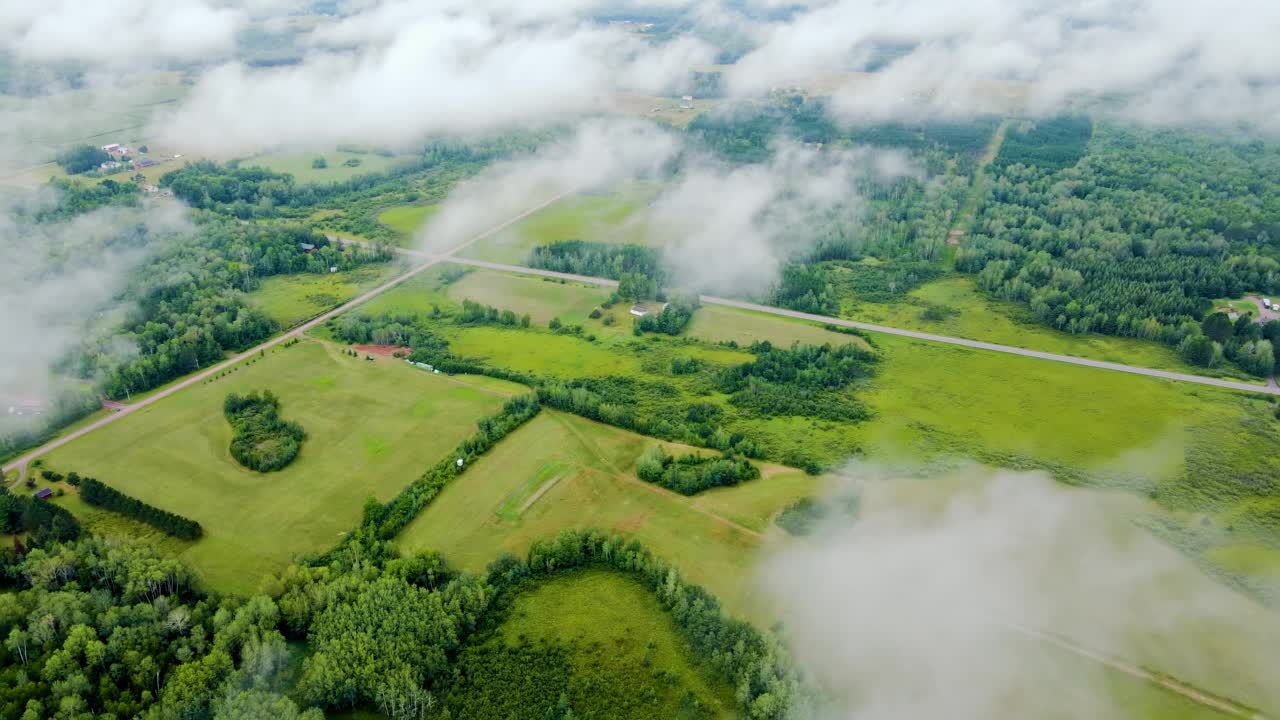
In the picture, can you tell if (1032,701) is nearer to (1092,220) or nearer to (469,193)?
(1092,220)

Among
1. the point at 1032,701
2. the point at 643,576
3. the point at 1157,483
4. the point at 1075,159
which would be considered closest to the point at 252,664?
the point at 643,576

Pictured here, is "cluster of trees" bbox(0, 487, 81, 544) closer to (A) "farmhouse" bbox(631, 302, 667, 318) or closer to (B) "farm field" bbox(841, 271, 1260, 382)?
(A) "farmhouse" bbox(631, 302, 667, 318)

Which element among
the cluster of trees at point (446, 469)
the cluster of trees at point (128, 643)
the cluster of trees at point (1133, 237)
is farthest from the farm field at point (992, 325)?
the cluster of trees at point (128, 643)

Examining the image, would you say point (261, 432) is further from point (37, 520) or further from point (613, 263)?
point (613, 263)

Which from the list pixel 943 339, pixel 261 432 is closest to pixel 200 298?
pixel 261 432

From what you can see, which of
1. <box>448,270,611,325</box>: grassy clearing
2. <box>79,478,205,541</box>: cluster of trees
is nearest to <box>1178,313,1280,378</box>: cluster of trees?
<box>448,270,611,325</box>: grassy clearing
